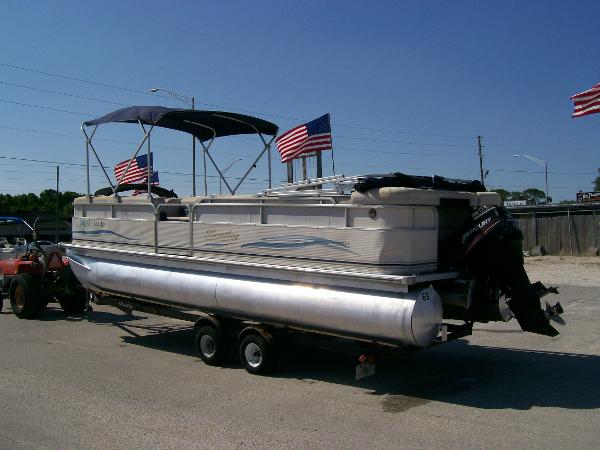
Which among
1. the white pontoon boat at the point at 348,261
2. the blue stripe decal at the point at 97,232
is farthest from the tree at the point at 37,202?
the white pontoon boat at the point at 348,261

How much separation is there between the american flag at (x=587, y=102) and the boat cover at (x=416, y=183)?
7938mm

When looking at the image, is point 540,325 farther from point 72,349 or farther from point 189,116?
point 72,349

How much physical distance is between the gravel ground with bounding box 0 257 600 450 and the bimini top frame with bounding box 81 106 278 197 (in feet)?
10.3

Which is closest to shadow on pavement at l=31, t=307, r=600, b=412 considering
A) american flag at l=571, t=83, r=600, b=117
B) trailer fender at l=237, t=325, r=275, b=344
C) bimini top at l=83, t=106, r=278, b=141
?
trailer fender at l=237, t=325, r=275, b=344

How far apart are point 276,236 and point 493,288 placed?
266cm

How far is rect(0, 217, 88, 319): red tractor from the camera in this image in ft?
41.3

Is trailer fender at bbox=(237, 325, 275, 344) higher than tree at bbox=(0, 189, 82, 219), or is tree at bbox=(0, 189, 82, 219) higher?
tree at bbox=(0, 189, 82, 219)

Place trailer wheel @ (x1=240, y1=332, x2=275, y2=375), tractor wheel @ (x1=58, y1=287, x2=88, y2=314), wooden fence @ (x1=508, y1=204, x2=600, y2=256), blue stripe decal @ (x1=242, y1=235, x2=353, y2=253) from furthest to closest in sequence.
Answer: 1. wooden fence @ (x1=508, y1=204, x2=600, y2=256)
2. tractor wheel @ (x1=58, y1=287, x2=88, y2=314)
3. trailer wheel @ (x1=240, y1=332, x2=275, y2=375)
4. blue stripe decal @ (x1=242, y1=235, x2=353, y2=253)

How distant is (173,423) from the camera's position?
6020 mm

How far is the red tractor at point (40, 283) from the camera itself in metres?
12.6

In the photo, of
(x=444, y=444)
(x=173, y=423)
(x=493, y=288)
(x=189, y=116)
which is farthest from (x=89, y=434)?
(x=189, y=116)

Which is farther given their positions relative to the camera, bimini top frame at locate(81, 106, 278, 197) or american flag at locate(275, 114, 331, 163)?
american flag at locate(275, 114, 331, 163)

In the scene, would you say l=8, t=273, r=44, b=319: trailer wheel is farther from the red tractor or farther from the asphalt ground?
the asphalt ground

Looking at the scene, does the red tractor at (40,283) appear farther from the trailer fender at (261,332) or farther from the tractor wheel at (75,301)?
the trailer fender at (261,332)
